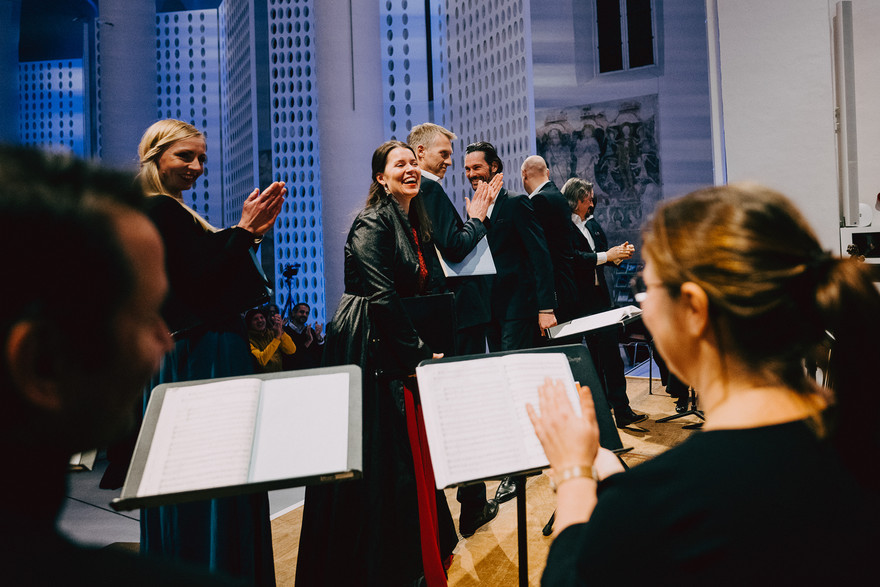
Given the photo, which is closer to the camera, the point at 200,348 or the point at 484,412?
the point at 484,412

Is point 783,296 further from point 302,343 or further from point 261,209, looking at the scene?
point 302,343

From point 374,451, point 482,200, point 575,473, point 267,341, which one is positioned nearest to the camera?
point 575,473

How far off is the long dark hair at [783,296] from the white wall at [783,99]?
2.94 metres

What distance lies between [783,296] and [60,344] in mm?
916

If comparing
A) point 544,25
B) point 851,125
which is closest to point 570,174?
point 544,25

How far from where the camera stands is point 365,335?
2.33m

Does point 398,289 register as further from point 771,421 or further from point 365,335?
point 771,421

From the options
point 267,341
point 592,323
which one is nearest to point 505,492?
point 592,323

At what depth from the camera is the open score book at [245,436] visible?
1.39 metres

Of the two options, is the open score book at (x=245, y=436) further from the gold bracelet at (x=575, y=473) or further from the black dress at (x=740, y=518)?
the black dress at (x=740, y=518)

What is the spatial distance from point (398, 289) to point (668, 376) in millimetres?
3730

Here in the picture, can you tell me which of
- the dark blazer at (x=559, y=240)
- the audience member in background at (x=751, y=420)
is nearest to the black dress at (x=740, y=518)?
the audience member in background at (x=751, y=420)

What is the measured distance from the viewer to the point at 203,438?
1499mm

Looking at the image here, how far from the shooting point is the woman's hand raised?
2.15 m
